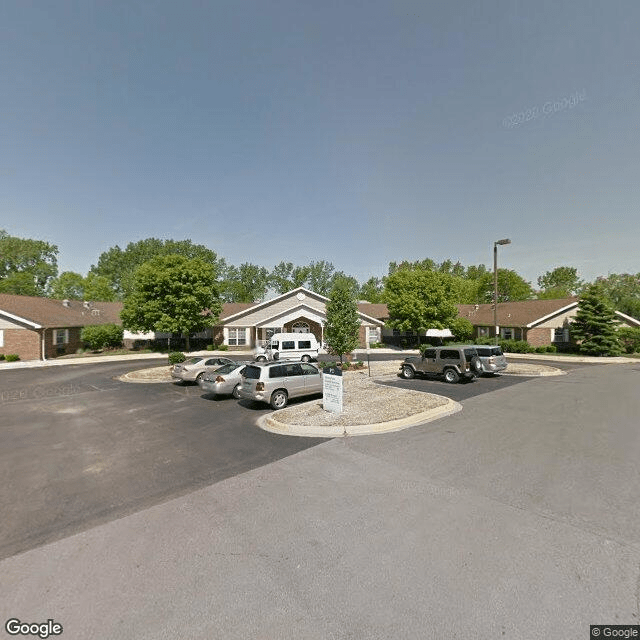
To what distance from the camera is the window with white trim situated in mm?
33250

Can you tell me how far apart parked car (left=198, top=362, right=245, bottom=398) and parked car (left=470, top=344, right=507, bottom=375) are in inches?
511

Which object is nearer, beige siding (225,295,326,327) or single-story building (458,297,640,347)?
single-story building (458,297,640,347)

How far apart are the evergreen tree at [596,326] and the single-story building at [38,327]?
165 ft

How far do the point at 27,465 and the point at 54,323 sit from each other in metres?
32.2

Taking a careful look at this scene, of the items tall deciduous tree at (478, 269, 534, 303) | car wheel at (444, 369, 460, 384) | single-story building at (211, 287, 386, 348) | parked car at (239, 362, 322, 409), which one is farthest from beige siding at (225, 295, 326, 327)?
tall deciduous tree at (478, 269, 534, 303)

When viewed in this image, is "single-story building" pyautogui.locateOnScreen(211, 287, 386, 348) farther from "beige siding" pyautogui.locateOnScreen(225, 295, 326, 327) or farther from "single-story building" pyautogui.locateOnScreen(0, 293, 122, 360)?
"single-story building" pyautogui.locateOnScreen(0, 293, 122, 360)

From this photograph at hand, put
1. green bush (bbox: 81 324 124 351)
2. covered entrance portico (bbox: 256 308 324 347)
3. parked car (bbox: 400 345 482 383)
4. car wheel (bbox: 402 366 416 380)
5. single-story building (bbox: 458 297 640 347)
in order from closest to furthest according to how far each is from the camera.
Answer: parked car (bbox: 400 345 482 383), car wheel (bbox: 402 366 416 380), green bush (bbox: 81 324 124 351), single-story building (bbox: 458 297 640 347), covered entrance portico (bbox: 256 308 324 347)

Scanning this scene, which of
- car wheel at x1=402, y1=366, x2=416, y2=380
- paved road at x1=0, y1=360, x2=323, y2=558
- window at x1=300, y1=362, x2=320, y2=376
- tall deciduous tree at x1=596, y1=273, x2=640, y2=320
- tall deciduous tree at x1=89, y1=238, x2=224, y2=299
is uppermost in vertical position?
tall deciduous tree at x1=89, y1=238, x2=224, y2=299

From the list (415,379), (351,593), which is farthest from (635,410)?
(351,593)

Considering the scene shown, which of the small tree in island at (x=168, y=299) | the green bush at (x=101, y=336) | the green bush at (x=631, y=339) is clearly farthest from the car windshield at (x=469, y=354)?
the green bush at (x=101, y=336)

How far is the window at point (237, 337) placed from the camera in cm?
4025

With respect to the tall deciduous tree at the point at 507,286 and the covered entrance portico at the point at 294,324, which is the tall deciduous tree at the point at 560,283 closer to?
the tall deciduous tree at the point at 507,286

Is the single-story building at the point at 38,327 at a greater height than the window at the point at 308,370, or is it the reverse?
the single-story building at the point at 38,327

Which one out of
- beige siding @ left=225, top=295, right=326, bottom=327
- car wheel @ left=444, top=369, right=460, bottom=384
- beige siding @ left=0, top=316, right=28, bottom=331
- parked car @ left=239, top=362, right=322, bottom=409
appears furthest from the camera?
beige siding @ left=225, top=295, right=326, bottom=327
